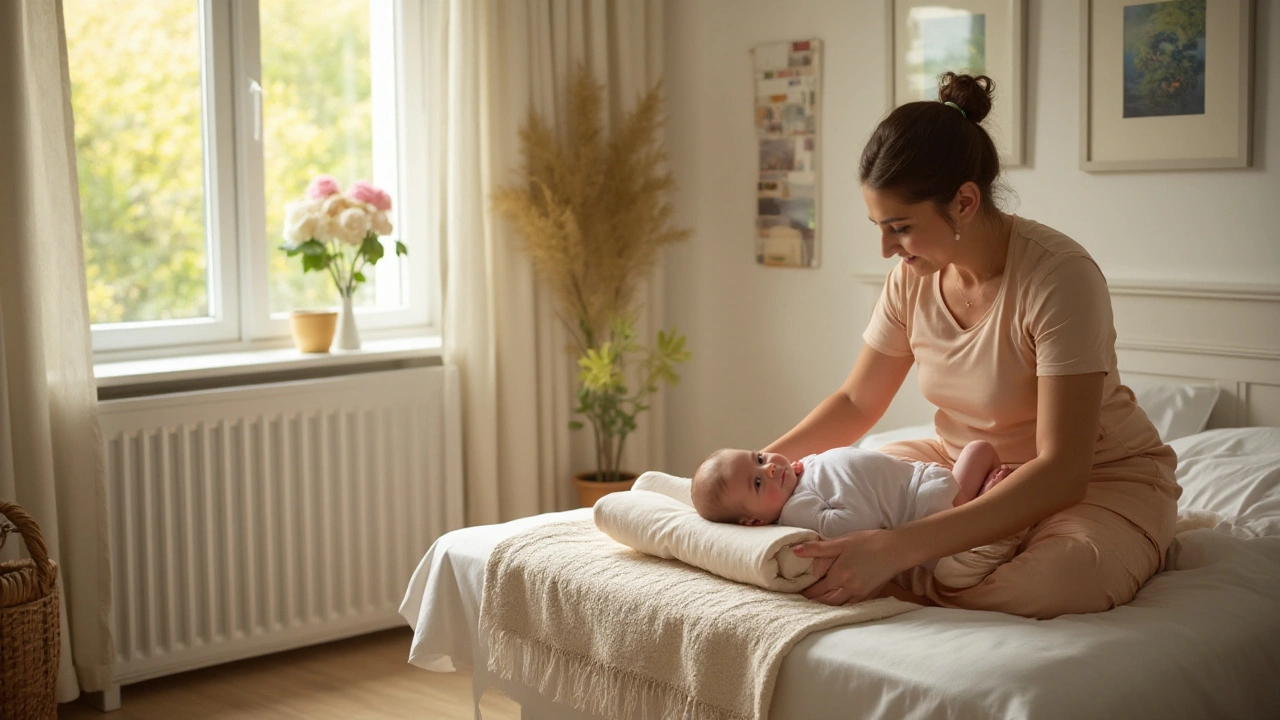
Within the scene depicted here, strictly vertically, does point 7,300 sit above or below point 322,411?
above

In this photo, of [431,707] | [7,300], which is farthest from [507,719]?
[7,300]

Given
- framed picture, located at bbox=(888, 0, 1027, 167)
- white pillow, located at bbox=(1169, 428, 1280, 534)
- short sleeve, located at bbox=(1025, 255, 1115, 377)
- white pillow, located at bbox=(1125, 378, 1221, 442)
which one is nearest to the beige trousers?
short sleeve, located at bbox=(1025, 255, 1115, 377)

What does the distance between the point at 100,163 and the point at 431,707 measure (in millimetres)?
1616

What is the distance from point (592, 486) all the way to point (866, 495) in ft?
5.99

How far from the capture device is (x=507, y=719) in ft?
9.58

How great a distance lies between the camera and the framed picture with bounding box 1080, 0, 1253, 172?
280 cm

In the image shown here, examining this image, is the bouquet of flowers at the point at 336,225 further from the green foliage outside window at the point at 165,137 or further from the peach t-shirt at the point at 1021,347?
the peach t-shirt at the point at 1021,347

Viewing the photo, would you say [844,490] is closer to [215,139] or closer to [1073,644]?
[1073,644]

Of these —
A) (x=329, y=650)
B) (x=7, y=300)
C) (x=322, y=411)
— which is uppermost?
(x=7, y=300)

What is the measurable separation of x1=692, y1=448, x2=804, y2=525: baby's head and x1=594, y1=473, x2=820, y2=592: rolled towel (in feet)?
0.11

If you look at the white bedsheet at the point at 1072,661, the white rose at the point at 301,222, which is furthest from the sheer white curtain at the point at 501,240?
the white bedsheet at the point at 1072,661

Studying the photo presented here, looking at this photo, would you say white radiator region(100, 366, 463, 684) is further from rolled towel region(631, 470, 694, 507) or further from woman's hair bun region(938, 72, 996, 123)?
woman's hair bun region(938, 72, 996, 123)

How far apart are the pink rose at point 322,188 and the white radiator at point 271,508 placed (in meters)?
Result: 0.50

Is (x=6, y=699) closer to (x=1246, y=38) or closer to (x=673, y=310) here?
(x=673, y=310)
